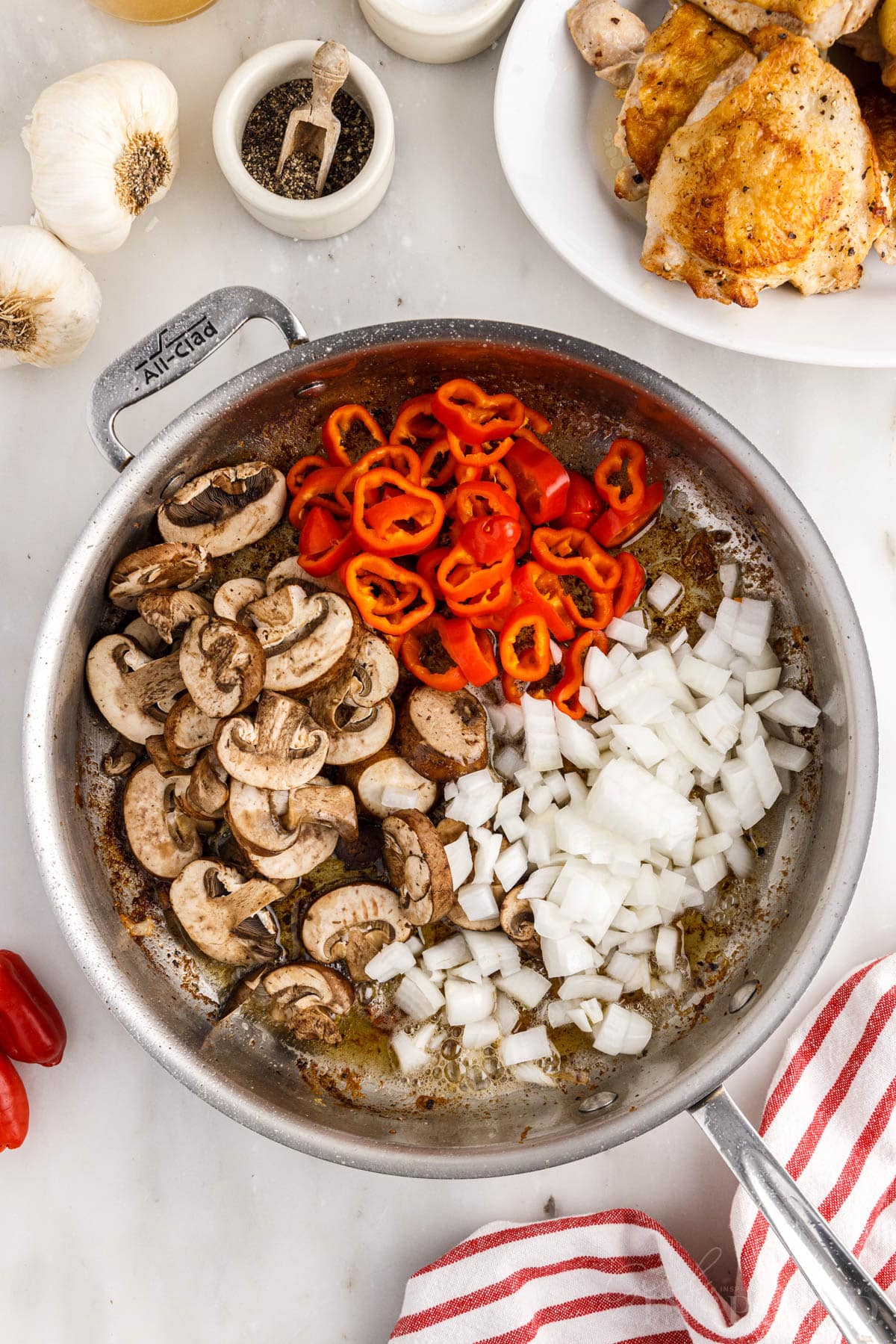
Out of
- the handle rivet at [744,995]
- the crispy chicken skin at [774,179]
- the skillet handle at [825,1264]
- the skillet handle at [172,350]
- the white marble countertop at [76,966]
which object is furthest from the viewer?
the white marble countertop at [76,966]

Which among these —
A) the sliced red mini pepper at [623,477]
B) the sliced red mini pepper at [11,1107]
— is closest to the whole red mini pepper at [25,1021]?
the sliced red mini pepper at [11,1107]

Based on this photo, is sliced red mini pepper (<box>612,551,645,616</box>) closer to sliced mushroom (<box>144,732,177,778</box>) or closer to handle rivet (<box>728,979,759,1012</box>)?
handle rivet (<box>728,979,759,1012</box>)

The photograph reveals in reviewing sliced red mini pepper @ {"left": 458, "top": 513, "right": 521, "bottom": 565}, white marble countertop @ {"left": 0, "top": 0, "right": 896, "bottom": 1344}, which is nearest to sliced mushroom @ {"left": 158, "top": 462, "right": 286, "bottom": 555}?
white marble countertop @ {"left": 0, "top": 0, "right": 896, "bottom": 1344}

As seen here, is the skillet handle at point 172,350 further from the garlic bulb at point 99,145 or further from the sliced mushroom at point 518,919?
Answer: the sliced mushroom at point 518,919

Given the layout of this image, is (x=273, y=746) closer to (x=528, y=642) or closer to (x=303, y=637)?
(x=303, y=637)

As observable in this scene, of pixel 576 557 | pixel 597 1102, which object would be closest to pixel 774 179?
pixel 576 557

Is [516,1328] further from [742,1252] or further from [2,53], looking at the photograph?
[2,53]
